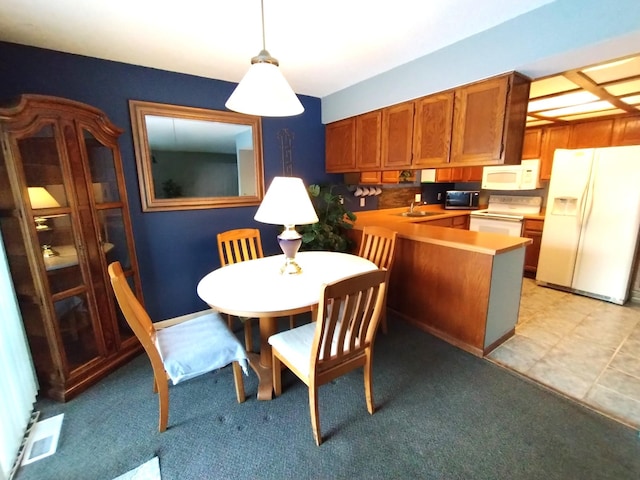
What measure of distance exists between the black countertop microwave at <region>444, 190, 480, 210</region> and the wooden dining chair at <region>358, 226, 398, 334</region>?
9.12ft

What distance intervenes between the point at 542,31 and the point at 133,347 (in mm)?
3580

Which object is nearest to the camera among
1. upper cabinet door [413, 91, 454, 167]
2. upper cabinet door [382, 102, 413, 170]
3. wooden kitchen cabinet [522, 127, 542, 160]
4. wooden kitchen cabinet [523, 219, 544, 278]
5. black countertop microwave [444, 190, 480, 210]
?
upper cabinet door [413, 91, 454, 167]

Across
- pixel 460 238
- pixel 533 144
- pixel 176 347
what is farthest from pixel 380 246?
pixel 533 144

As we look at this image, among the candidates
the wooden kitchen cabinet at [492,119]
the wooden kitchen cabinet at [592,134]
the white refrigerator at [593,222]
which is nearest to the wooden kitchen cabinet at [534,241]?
the white refrigerator at [593,222]

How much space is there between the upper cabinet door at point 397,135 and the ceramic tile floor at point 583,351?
1.89 m

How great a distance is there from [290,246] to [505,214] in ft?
12.1

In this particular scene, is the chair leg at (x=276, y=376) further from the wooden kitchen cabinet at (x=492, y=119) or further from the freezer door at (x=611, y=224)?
the freezer door at (x=611, y=224)

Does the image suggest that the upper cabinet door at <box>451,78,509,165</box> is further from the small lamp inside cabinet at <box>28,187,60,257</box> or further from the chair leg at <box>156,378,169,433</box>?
the small lamp inside cabinet at <box>28,187,60,257</box>

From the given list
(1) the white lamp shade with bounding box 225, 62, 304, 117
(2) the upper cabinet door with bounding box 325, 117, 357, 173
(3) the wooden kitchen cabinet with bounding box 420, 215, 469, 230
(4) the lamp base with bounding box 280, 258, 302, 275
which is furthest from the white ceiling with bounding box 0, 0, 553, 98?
(3) the wooden kitchen cabinet with bounding box 420, 215, 469, 230

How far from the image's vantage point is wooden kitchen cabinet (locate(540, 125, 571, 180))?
3.73 m

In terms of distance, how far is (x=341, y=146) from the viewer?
A: 335cm

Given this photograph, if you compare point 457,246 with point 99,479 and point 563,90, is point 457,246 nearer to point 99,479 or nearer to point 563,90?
point 563,90

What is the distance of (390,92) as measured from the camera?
8.57 ft

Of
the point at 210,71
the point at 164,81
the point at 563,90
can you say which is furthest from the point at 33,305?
the point at 563,90
